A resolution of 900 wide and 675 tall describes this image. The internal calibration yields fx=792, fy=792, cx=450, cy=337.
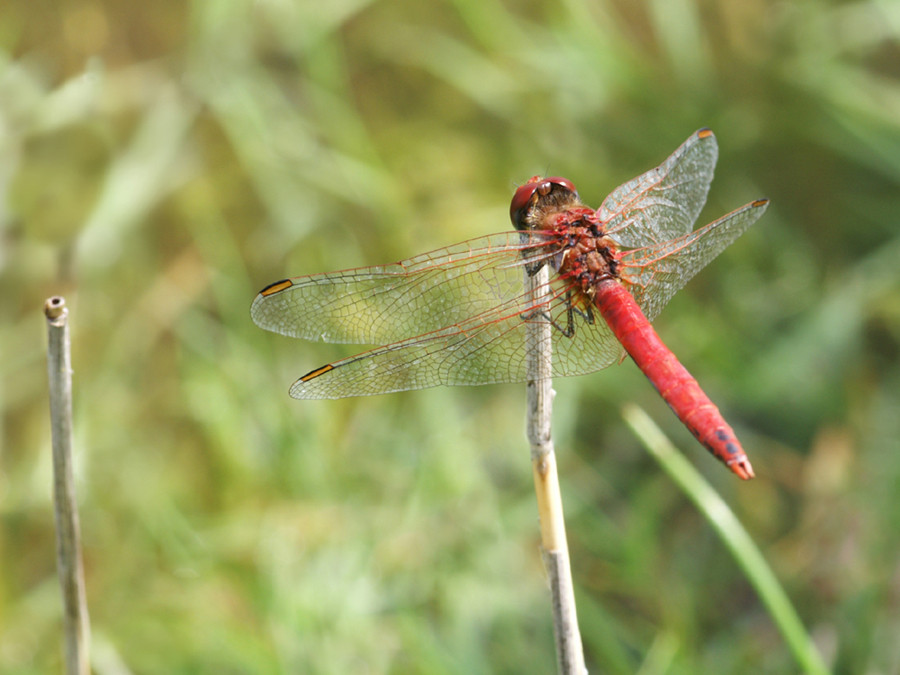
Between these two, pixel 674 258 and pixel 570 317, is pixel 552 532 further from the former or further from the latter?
pixel 674 258

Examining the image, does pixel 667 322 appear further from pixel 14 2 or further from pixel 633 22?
pixel 14 2

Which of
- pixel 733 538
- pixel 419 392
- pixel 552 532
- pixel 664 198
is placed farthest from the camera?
pixel 419 392

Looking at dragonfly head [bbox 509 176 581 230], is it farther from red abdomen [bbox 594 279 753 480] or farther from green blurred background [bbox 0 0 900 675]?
green blurred background [bbox 0 0 900 675]

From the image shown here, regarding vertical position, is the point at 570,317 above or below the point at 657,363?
above

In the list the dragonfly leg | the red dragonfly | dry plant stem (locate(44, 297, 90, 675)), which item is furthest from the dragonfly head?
dry plant stem (locate(44, 297, 90, 675))

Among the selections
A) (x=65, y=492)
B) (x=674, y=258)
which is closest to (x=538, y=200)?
(x=674, y=258)

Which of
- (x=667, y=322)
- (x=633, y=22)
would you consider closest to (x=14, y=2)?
(x=633, y=22)

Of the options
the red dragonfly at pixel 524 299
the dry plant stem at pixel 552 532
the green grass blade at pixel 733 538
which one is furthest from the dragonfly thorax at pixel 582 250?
the dry plant stem at pixel 552 532

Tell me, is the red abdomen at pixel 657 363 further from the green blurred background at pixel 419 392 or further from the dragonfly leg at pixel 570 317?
the green blurred background at pixel 419 392
